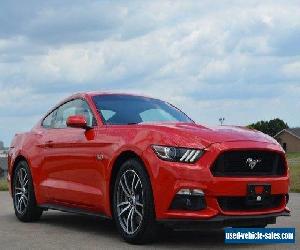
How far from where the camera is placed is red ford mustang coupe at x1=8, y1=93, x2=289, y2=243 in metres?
6.45

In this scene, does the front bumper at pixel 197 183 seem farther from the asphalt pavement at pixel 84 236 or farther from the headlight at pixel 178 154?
the asphalt pavement at pixel 84 236

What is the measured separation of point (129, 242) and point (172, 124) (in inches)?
52.4

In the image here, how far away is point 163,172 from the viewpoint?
649 centimetres

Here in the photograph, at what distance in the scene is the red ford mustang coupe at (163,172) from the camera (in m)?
6.45

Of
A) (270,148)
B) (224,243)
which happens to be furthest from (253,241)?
(270,148)

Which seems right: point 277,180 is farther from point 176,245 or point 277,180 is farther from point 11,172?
point 11,172

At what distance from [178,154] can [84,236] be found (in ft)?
5.96

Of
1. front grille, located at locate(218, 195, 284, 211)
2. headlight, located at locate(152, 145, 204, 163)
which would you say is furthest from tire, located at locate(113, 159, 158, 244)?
front grille, located at locate(218, 195, 284, 211)

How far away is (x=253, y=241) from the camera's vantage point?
21.9ft

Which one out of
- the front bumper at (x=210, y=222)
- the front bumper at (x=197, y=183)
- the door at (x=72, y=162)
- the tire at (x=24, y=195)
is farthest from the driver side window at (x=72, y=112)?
the front bumper at (x=210, y=222)

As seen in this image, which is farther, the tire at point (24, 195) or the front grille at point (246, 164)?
the tire at point (24, 195)

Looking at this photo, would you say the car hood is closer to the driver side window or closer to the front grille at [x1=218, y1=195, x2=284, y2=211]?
the front grille at [x1=218, y1=195, x2=284, y2=211]

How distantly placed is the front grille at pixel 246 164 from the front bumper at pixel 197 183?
7 cm

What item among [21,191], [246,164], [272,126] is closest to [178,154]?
[246,164]
